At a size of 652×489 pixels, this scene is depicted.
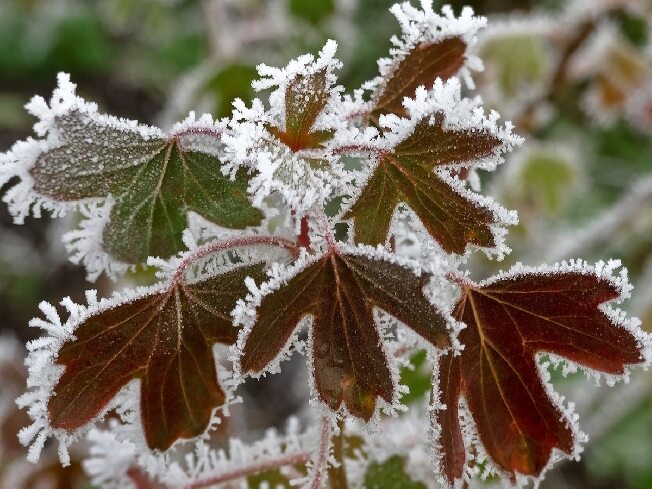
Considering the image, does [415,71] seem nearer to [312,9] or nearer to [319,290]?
[319,290]

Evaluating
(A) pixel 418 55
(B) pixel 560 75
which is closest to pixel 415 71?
(A) pixel 418 55

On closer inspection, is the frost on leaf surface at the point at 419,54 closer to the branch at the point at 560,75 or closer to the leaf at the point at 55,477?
the leaf at the point at 55,477

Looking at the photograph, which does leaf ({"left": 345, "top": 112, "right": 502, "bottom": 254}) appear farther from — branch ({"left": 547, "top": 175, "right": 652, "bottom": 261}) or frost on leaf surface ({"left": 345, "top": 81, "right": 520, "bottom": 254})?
branch ({"left": 547, "top": 175, "right": 652, "bottom": 261})

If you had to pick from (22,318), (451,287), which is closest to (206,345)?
(451,287)

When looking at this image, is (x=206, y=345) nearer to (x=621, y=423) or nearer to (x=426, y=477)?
(x=426, y=477)

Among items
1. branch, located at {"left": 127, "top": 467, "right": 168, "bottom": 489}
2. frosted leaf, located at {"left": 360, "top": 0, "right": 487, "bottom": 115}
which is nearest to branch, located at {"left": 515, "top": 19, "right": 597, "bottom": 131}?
frosted leaf, located at {"left": 360, "top": 0, "right": 487, "bottom": 115}

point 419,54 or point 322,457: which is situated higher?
point 419,54

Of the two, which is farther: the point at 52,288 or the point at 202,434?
the point at 52,288
